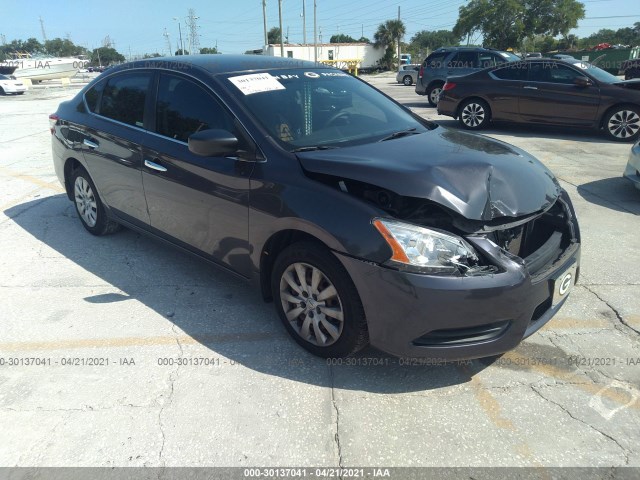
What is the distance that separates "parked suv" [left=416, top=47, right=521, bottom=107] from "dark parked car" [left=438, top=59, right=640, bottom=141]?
3852mm

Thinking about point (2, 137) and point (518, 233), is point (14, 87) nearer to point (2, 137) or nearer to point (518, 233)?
point (2, 137)

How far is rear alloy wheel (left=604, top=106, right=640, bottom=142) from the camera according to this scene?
31.1ft

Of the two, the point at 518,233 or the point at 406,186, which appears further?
the point at 518,233

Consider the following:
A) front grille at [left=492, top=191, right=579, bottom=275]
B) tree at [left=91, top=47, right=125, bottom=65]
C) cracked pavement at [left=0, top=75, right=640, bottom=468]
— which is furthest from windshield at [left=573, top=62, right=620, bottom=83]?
tree at [left=91, top=47, right=125, bottom=65]

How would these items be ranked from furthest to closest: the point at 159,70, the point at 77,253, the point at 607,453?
the point at 77,253
the point at 159,70
the point at 607,453

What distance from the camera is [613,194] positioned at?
21.1 ft

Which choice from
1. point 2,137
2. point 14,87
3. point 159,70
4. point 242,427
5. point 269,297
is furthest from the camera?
point 14,87

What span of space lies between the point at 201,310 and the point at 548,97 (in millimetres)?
9134

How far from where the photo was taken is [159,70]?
398cm

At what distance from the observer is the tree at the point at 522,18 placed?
5950cm

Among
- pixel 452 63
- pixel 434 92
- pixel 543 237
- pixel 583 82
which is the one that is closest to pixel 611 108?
pixel 583 82

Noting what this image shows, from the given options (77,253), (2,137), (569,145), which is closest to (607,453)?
(77,253)

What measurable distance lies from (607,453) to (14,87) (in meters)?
33.4

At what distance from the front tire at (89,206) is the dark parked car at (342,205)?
2.38ft
